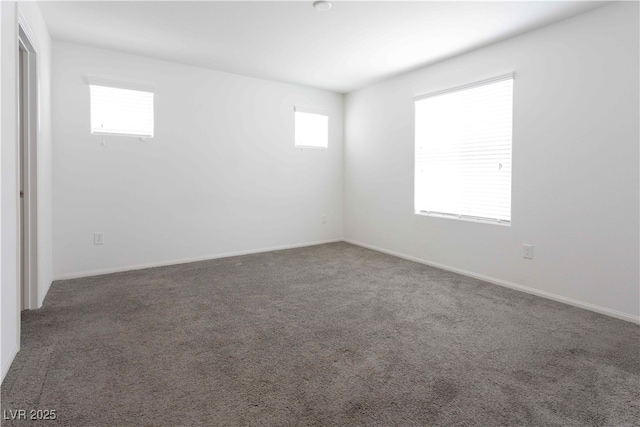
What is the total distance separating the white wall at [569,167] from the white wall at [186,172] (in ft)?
6.95

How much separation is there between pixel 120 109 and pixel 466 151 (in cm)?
401

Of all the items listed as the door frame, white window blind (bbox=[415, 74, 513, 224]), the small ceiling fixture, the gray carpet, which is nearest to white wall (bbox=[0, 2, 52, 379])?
the gray carpet

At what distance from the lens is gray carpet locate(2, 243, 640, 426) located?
1.71m

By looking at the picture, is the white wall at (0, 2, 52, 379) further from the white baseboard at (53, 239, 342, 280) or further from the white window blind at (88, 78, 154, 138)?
the white baseboard at (53, 239, 342, 280)

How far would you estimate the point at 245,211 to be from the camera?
5.14 metres

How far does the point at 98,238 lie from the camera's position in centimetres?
404

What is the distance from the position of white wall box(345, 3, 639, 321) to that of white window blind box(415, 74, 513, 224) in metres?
0.13

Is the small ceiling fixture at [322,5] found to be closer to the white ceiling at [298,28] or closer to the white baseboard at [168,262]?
the white ceiling at [298,28]

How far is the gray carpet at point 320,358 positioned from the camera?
5.60 ft

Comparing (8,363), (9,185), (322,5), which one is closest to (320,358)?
(8,363)

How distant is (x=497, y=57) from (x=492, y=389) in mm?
3271

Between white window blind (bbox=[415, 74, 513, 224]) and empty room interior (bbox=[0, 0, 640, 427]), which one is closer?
empty room interior (bbox=[0, 0, 640, 427])

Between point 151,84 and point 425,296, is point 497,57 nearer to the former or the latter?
point 425,296

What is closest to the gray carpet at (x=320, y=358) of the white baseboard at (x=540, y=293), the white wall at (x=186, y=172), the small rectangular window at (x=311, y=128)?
the white baseboard at (x=540, y=293)
